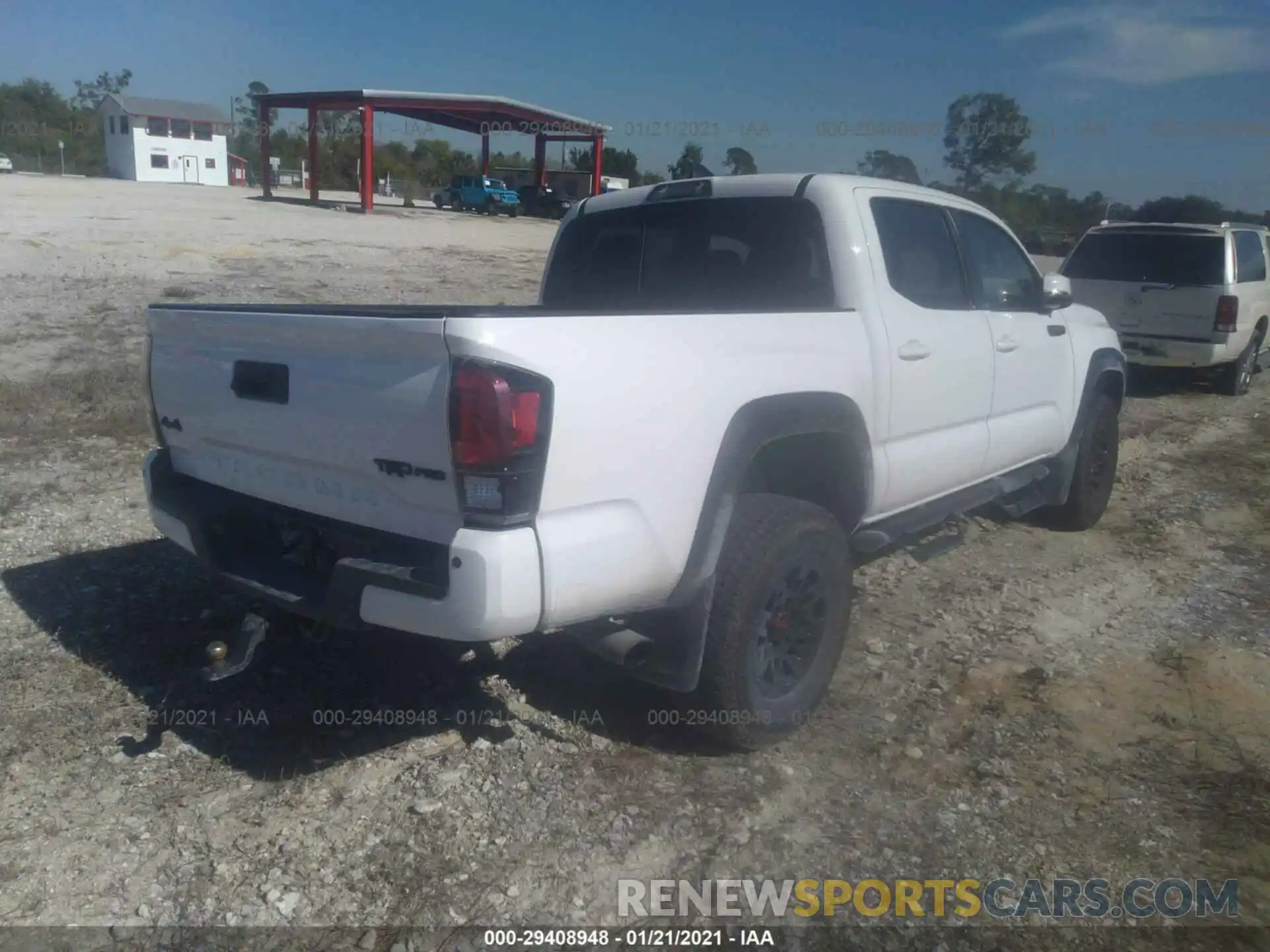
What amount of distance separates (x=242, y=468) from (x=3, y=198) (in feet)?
92.4

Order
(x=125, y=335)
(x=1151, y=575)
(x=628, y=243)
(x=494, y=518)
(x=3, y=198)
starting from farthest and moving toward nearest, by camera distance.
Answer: (x=3, y=198) → (x=125, y=335) → (x=1151, y=575) → (x=628, y=243) → (x=494, y=518)

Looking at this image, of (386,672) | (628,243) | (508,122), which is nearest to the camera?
(386,672)

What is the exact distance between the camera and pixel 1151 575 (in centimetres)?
569

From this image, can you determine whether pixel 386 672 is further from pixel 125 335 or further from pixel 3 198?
pixel 3 198

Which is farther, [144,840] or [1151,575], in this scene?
[1151,575]

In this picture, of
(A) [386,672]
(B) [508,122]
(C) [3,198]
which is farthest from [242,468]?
(B) [508,122]

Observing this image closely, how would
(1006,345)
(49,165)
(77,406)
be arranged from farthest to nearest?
(49,165) → (77,406) → (1006,345)

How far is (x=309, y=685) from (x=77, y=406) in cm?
511

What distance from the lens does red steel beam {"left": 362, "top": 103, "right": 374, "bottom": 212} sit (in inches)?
1304

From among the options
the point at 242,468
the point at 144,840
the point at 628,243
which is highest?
the point at 628,243

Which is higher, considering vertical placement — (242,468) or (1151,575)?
(242,468)

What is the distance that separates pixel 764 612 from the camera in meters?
3.46

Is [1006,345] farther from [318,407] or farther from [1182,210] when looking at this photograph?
[1182,210]

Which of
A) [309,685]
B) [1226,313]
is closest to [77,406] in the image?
[309,685]
